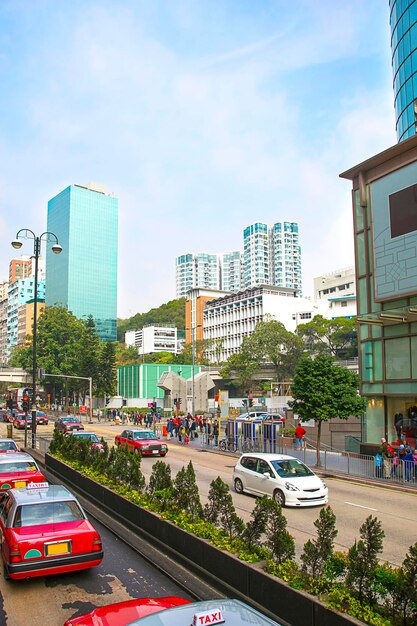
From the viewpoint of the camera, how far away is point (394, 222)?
26266 millimetres

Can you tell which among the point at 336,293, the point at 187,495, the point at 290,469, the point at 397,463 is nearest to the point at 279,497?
the point at 290,469

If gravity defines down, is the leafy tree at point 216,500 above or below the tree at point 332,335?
below

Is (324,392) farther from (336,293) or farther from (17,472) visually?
(336,293)

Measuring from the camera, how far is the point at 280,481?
16.3 metres

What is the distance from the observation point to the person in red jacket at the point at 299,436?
2964cm

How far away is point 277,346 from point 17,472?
278ft

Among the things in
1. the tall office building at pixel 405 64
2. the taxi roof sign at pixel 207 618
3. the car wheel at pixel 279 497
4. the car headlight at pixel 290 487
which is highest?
the tall office building at pixel 405 64

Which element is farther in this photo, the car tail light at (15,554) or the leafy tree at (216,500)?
the leafy tree at (216,500)

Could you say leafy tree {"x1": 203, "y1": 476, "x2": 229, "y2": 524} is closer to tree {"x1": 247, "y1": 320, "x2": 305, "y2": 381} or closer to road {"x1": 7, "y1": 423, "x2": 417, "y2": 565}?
road {"x1": 7, "y1": 423, "x2": 417, "y2": 565}

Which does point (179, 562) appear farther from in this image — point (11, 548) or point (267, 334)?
point (267, 334)

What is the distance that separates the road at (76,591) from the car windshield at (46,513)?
97cm

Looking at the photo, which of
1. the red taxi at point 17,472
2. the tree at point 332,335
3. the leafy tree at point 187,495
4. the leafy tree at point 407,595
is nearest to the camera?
the leafy tree at point 407,595

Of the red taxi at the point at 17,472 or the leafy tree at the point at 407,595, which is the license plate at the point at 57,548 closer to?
the leafy tree at the point at 407,595

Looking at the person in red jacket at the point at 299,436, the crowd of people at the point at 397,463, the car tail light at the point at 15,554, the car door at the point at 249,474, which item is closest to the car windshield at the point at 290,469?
the car door at the point at 249,474
